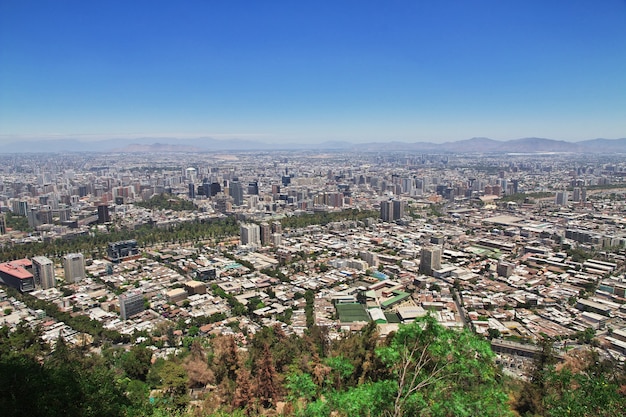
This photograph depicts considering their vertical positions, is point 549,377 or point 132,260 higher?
point 549,377

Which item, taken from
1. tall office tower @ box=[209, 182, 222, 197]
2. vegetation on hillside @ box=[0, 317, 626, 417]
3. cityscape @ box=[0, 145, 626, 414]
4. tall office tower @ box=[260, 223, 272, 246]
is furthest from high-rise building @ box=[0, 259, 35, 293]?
tall office tower @ box=[209, 182, 222, 197]

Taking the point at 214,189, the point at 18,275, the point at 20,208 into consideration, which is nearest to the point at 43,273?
the point at 18,275

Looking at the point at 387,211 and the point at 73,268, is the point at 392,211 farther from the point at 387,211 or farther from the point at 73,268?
the point at 73,268

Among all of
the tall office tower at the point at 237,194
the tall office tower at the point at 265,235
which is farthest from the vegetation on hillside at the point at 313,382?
the tall office tower at the point at 237,194

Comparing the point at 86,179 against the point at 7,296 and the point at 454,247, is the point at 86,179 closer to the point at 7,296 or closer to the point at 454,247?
the point at 7,296

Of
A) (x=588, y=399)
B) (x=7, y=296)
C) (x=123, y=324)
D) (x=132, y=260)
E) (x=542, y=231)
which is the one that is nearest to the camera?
Answer: (x=588, y=399)

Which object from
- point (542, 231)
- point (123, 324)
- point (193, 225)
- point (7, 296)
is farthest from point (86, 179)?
point (542, 231)
